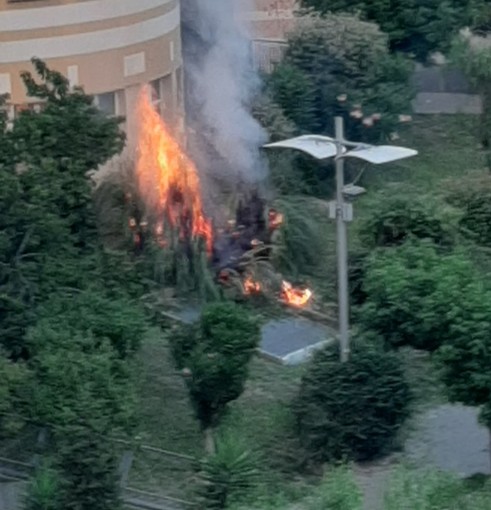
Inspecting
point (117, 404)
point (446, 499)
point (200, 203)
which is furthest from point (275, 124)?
point (446, 499)

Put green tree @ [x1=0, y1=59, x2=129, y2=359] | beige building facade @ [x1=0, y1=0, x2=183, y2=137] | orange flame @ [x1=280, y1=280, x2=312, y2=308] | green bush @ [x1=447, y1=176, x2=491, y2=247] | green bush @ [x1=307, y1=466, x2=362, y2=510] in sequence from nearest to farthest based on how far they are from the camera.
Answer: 1. green bush @ [x1=307, y1=466, x2=362, y2=510]
2. green tree @ [x1=0, y1=59, x2=129, y2=359]
3. orange flame @ [x1=280, y1=280, x2=312, y2=308]
4. beige building facade @ [x1=0, y1=0, x2=183, y2=137]
5. green bush @ [x1=447, y1=176, x2=491, y2=247]

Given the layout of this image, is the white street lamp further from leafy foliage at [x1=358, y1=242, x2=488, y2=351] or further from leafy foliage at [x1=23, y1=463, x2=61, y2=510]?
leafy foliage at [x1=23, y1=463, x2=61, y2=510]

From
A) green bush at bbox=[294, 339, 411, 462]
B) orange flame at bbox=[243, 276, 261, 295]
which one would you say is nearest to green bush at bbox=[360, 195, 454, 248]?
orange flame at bbox=[243, 276, 261, 295]

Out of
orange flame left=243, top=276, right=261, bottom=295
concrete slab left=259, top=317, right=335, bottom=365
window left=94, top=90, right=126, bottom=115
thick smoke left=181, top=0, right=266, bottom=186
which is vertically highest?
window left=94, top=90, right=126, bottom=115

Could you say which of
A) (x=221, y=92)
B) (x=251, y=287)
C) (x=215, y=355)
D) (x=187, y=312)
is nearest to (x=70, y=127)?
(x=187, y=312)

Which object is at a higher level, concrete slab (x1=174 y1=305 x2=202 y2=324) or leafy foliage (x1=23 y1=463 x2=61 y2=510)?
leafy foliage (x1=23 y1=463 x2=61 y2=510)

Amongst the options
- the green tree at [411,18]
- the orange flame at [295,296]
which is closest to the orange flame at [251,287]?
the orange flame at [295,296]

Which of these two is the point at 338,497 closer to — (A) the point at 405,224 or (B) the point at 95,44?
(A) the point at 405,224

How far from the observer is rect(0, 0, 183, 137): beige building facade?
79.5 feet

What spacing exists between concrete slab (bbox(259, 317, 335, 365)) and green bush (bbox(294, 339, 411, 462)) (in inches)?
87.5

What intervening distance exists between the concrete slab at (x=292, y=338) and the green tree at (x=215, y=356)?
218 centimetres

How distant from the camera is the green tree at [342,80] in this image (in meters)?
28.9

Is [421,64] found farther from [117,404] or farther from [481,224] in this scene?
[117,404]

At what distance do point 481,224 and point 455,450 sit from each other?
6.76 metres
